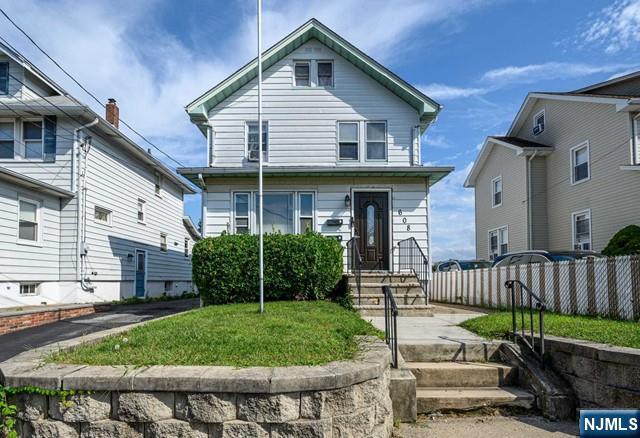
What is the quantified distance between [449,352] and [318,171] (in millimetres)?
7001

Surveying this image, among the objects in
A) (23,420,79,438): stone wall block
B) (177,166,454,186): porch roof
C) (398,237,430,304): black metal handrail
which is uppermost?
(177,166,454,186): porch roof

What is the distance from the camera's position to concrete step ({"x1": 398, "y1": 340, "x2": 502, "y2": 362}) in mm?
5270

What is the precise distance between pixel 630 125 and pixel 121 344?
14.9 metres

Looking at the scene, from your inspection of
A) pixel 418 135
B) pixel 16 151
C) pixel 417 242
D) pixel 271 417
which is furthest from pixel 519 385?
pixel 16 151

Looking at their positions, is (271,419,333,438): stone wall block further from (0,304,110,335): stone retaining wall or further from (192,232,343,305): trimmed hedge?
(0,304,110,335): stone retaining wall

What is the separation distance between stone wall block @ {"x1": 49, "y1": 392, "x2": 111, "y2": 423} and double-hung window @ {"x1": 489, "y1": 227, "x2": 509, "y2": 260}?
18.8m

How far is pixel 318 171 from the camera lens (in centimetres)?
1145

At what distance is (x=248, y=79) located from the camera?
42.4ft

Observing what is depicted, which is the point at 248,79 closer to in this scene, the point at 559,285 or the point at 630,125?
the point at 559,285

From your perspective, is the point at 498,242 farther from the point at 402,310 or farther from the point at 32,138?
the point at 32,138

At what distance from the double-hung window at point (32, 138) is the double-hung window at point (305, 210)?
27.3ft

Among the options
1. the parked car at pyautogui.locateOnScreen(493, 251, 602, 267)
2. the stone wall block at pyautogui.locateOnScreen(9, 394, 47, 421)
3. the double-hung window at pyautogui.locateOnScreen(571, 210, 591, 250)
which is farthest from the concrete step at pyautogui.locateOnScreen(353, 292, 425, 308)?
the double-hung window at pyautogui.locateOnScreen(571, 210, 591, 250)

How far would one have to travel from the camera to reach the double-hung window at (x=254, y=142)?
1259 centimetres

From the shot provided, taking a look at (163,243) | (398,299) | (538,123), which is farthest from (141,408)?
(538,123)
